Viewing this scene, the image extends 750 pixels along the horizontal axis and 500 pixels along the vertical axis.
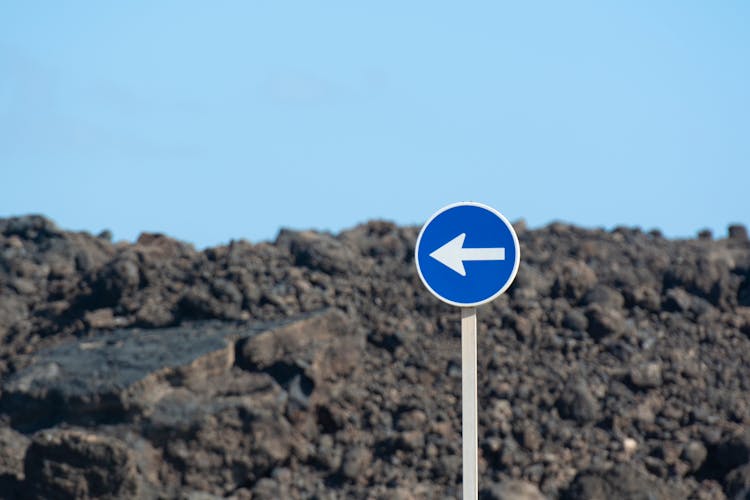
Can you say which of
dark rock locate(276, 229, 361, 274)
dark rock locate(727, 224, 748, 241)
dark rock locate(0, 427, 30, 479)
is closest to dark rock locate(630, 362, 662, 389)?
dark rock locate(276, 229, 361, 274)

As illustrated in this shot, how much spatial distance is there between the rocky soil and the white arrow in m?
8.26

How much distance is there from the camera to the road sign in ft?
23.7

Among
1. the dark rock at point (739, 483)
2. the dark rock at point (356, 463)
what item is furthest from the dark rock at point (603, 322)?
the dark rock at point (356, 463)

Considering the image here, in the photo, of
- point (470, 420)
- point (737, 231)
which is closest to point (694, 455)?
point (737, 231)

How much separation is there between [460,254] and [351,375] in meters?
9.93

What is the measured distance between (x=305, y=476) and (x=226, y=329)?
2.28 m

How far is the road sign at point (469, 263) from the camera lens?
23.7 ft

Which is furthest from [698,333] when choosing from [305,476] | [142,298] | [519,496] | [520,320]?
[142,298]

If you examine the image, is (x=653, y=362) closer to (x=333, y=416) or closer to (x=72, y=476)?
(x=333, y=416)

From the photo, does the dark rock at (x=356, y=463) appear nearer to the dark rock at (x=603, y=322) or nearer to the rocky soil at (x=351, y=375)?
the rocky soil at (x=351, y=375)

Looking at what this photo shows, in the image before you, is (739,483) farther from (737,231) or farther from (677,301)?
(737,231)

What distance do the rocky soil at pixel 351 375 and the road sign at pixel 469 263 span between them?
807 cm

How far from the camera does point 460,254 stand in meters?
7.26

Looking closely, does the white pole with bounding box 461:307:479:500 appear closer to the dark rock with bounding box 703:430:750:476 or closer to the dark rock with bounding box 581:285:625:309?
the dark rock with bounding box 703:430:750:476
